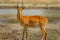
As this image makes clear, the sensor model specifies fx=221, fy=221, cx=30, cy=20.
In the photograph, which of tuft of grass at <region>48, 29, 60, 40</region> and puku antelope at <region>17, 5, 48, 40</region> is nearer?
puku antelope at <region>17, 5, 48, 40</region>

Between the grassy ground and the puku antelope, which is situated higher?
the puku antelope

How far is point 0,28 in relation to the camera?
879cm

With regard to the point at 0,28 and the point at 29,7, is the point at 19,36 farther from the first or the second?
the point at 29,7

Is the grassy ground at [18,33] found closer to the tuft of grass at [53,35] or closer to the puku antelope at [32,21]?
the tuft of grass at [53,35]

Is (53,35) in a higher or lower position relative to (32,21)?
lower

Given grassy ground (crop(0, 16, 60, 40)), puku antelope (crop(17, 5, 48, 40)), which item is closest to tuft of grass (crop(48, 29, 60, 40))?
grassy ground (crop(0, 16, 60, 40))

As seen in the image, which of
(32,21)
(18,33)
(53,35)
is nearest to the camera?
(32,21)

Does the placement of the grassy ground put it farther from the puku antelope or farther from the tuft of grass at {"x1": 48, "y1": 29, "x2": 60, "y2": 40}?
the puku antelope

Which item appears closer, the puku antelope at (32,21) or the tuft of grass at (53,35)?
the puku antelope at (32,21)

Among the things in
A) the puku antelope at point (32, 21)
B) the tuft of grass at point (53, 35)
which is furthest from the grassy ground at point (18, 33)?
the puku antelope at point (32, 21)

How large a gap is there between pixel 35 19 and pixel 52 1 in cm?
1208

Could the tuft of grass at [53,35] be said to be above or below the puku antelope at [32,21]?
below

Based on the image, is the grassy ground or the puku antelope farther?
the grassy ground

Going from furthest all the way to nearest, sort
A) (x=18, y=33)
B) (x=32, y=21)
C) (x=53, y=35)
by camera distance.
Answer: (x=18, y=33), (x=53, y=35), (x=32, y=21)
